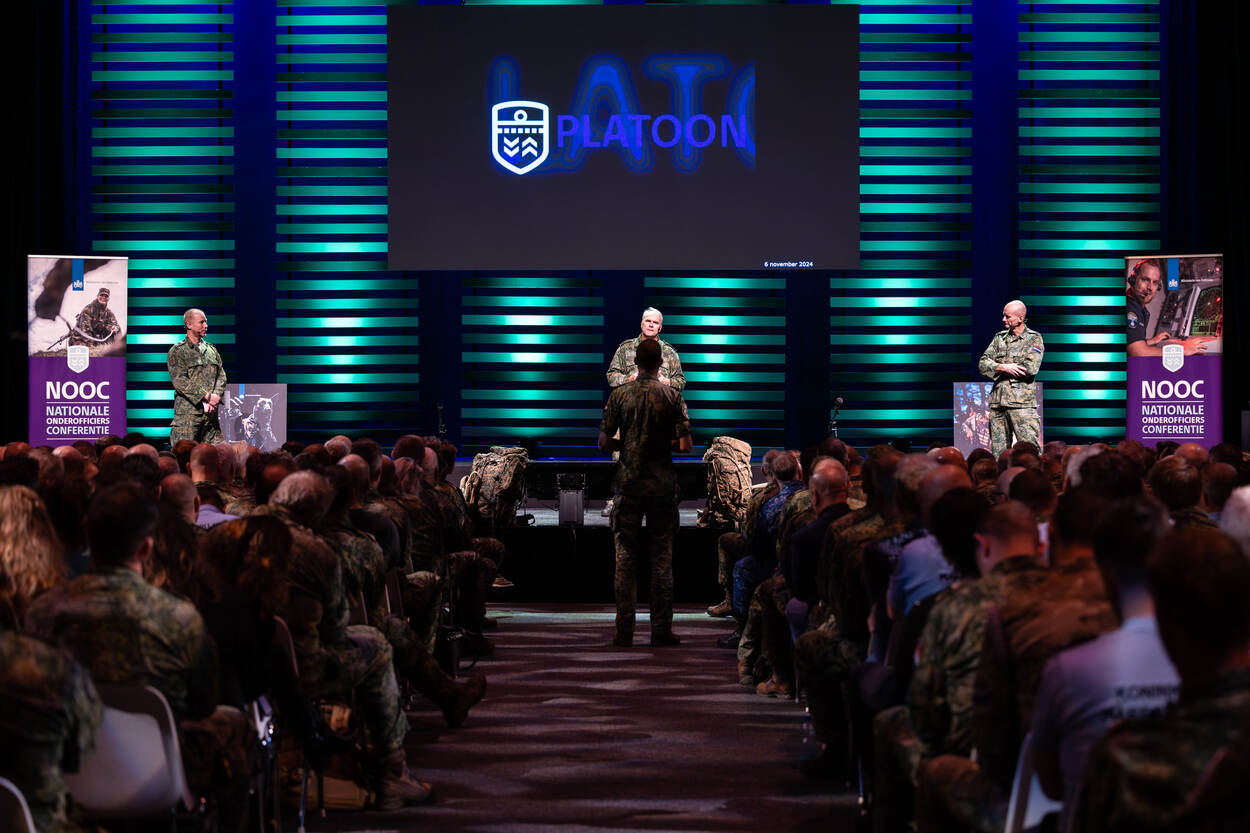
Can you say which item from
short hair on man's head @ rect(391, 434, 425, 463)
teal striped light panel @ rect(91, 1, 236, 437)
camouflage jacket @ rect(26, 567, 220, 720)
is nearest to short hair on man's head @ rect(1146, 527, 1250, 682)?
camouflage jacket @ rect(26, 567, 220, 720)

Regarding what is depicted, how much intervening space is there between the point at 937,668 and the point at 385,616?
2.46 meters

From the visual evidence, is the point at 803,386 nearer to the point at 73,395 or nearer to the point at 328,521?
the point at 73,395

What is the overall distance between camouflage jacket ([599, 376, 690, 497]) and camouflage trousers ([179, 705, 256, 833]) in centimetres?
440

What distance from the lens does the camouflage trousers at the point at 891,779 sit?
141 inches

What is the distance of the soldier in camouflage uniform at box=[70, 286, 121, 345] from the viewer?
439 inches

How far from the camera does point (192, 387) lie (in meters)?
11.0

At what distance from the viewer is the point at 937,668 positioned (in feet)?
10.1

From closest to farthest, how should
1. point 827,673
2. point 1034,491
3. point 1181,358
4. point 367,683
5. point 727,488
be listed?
point 1034,491 → point 367,683 → point 827,673 → point 727,488 → point 1181,358

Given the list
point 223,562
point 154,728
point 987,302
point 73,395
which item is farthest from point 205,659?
point 987,302

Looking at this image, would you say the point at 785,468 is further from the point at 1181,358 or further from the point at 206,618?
the point at 1181,358

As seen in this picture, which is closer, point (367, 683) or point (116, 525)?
point (116, 525)

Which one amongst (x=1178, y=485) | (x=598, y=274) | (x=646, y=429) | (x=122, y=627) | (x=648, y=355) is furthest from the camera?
(x=598, y=274)

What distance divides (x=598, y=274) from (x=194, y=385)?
3739mm

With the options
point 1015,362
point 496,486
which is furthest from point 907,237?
point 496,486
